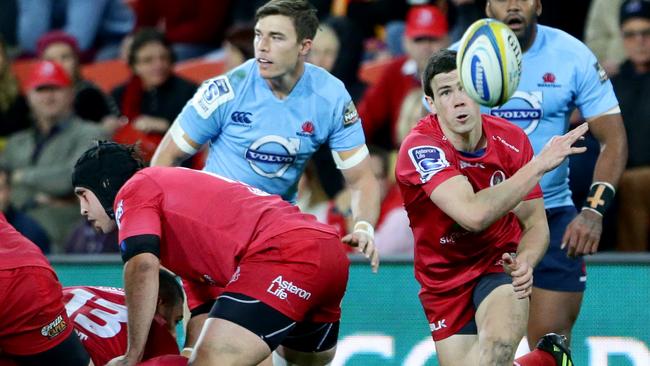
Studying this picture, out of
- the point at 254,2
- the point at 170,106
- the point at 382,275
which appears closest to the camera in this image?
the point at 382,275

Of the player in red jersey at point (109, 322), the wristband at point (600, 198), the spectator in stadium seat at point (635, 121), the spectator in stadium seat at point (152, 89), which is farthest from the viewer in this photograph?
the spectator in stadium seat at point (152, 89)

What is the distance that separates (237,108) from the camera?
672 cm

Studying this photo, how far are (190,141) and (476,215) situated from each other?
5.64 ft

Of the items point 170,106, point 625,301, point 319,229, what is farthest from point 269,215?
point 170,106

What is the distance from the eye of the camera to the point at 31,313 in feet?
19.2

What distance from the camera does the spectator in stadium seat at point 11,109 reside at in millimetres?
10953

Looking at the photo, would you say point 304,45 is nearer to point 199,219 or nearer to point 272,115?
point 272,115

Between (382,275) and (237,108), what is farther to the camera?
(382,275)

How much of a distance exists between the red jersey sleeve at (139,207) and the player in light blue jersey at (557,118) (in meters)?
2.05

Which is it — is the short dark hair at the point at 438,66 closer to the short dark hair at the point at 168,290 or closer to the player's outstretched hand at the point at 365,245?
the player's outstretched hand at the point at 365,245

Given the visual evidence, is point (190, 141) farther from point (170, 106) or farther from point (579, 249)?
point (170, 106)

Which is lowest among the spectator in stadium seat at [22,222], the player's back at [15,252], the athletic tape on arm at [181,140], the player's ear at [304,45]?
the spectator in stadium seat at [22,222]

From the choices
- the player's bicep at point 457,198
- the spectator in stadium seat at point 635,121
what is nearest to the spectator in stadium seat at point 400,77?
the spectator in stadium seat at point 635,121

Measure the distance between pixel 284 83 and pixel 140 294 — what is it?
5.38 feet
